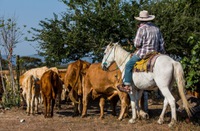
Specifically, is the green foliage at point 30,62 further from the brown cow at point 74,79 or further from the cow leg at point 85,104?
the cow leg at point 85,104

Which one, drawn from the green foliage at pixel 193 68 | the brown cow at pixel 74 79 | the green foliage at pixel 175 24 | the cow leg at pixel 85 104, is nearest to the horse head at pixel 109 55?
the cow leg at pixel 85 104

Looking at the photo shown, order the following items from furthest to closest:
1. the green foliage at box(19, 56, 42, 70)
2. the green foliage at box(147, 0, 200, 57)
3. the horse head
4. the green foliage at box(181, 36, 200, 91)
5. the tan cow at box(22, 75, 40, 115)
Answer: the green foliage at box(19, 56, 42, 70) < the green foliage at box(147, 0, 200, 57) < the tan cow at box(22, 75, 40, 115) < the horse head < the green foliage at box(181, 36, 200, 91)

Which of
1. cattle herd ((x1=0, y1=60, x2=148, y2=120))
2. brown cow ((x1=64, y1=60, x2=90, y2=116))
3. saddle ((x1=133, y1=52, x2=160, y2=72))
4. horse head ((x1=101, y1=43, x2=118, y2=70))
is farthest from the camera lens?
brown cow ((x1=64, y1=60, x2=90, y2=116))

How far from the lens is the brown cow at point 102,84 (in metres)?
13.4

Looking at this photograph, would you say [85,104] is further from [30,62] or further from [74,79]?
[30,62]

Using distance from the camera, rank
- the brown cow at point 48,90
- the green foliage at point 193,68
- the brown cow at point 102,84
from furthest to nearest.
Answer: the brown cow at point 48,90
the brown cow at point 102,84
the green foliage at point 193,68

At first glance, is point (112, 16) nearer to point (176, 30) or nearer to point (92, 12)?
point (92, 12)

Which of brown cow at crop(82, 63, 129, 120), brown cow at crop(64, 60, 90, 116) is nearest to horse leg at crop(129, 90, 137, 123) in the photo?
brown cow at crop(82, 63, 129, 120)

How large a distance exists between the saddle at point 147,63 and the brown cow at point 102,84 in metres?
2.14

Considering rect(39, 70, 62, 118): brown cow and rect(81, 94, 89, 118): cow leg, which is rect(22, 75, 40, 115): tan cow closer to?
rect(39, 70, 62, 118): brown cow

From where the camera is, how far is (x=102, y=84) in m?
13.8

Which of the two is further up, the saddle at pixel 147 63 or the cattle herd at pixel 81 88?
the saddle at pixel 147 63

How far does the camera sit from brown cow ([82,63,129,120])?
43.9 feet

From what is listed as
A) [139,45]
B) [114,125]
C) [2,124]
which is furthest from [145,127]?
[2,124]
